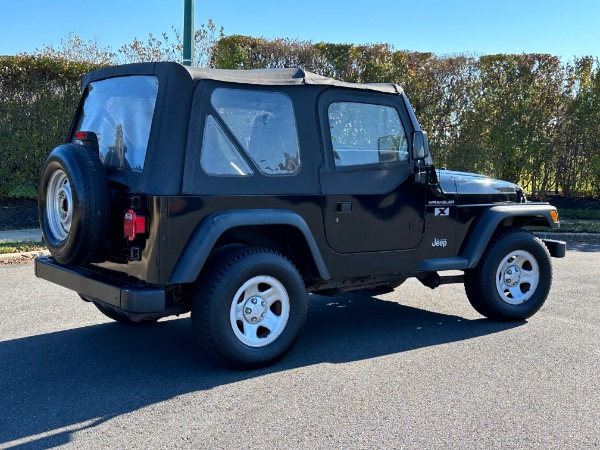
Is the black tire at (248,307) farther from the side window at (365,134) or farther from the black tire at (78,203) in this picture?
the side window at (365,134)

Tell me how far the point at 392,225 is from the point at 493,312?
4.54 feet

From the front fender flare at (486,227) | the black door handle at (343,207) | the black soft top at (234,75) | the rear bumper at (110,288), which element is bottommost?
the rear bumper at (110,288)

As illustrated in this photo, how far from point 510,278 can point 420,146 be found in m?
1.59

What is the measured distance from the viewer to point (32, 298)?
6621mm

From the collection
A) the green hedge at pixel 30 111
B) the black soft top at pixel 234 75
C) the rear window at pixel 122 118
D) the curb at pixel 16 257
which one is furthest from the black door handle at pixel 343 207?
the green hedge at pixel 30 111

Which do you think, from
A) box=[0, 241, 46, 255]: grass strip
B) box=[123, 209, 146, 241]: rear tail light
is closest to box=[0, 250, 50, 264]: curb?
box=[0, 241, 46, 255]: grass strip

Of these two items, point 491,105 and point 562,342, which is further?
point 491,105

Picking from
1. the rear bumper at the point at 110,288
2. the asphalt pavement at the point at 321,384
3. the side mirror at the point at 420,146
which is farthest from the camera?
the side mirror at the point at 420,146

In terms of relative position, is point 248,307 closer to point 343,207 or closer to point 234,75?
point 343,207

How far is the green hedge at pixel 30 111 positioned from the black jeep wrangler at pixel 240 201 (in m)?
7.02

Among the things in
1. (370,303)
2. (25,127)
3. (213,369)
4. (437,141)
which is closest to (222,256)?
(213,369)

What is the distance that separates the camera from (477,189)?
5.88 metres

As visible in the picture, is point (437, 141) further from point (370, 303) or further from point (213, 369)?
point (213, 369)

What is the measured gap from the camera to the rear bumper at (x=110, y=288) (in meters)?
4.13
